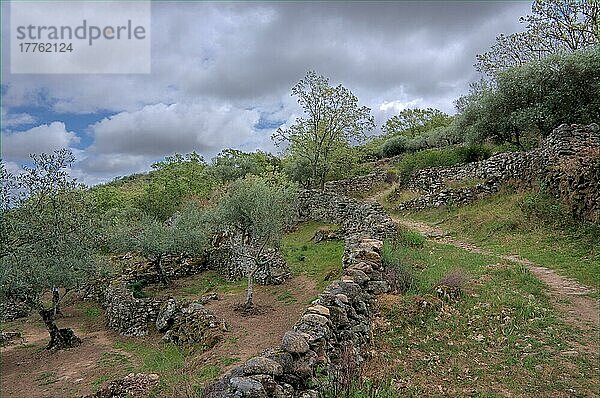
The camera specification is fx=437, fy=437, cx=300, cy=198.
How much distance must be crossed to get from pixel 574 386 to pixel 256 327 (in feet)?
30.4

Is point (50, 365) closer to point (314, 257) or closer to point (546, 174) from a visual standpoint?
point (314, 257)

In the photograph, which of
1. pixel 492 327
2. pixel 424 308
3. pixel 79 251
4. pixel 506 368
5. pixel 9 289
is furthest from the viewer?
pixel 79 251

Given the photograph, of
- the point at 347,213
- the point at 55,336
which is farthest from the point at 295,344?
the point at 347,213

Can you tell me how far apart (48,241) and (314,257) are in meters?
11.0

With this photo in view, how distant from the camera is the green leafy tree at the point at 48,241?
14875 mm

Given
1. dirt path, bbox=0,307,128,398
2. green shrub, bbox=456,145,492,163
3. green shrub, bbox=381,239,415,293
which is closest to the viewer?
green shrub, bbox=381,239,415,293

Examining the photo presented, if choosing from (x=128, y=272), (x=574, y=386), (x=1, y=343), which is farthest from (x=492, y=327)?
(x=128, y=272)

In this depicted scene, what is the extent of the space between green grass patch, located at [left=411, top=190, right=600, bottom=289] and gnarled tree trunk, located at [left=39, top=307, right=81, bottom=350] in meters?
15.7

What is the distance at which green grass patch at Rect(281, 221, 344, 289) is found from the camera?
16.9 metres

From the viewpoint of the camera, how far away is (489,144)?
29828 mm

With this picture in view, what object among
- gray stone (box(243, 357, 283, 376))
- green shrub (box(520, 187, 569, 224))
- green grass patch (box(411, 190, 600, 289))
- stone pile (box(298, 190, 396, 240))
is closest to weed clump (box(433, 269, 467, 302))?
green grass patch (box(411, 190, 600, 289))

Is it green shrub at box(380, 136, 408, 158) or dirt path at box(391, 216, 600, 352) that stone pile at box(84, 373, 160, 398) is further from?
green shrub at box(380, 136, 408, 158)

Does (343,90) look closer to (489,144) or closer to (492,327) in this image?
(489,144)

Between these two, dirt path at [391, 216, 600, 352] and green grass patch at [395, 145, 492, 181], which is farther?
green grass patch at [395, 145, 492, 181]
